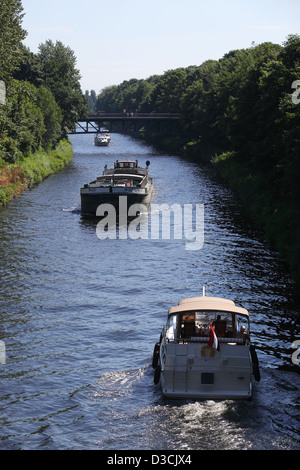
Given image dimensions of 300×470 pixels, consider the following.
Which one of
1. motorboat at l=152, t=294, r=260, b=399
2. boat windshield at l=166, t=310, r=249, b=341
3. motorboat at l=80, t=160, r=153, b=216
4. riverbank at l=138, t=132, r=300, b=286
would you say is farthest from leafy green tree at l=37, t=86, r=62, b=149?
motorboat at l=152, t=294, r=260, b=399

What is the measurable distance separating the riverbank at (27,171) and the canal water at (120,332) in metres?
6.98

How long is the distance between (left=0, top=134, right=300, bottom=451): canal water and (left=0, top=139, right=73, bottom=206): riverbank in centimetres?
698

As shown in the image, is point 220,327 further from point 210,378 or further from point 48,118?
point 48,118

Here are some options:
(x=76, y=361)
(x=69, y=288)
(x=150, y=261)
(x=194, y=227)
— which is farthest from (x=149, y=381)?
(x=194, y=227)

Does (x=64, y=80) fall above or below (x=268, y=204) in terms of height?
above

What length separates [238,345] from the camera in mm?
19484

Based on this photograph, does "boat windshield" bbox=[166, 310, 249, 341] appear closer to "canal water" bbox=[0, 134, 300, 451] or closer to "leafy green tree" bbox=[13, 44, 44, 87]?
"canal water" bbox=[0, 134, 300, 451]

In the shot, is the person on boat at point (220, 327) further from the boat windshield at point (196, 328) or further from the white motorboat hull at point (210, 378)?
the white motorboat hull at point (210, 378)

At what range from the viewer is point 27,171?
215 ft

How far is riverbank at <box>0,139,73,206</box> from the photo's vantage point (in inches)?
2254

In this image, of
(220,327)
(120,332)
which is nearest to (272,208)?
(120,332)

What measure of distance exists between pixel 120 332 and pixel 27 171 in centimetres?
4305

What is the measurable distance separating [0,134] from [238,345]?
42.3 metres

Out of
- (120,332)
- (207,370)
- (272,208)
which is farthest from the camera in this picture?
(272,208)
